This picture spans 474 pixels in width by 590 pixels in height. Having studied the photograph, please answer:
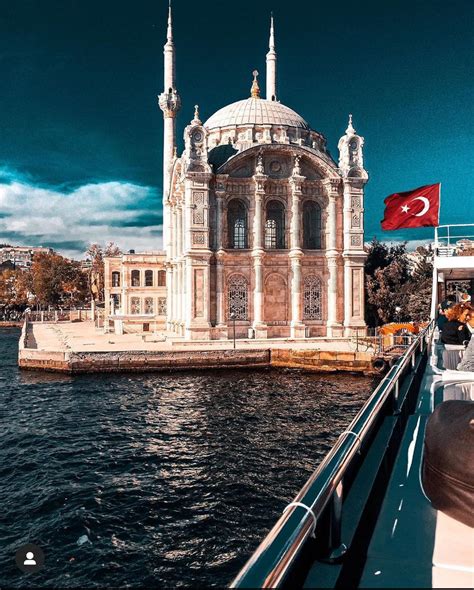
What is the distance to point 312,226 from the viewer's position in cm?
3297

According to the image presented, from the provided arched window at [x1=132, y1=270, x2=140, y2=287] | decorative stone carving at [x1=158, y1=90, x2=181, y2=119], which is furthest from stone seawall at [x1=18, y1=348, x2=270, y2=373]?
decorative stone carving at [x1=158, y1=90, x2=181, y2=119]

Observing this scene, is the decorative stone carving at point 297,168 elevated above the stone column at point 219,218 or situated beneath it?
elevated above

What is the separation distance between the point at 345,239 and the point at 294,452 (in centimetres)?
2163

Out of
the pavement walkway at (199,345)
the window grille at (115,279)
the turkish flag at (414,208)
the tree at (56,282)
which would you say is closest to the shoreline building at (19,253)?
the tree at (56,282)

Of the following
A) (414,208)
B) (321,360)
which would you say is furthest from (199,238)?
(414,208)

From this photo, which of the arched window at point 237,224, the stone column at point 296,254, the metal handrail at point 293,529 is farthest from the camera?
the arched window at point 237,224

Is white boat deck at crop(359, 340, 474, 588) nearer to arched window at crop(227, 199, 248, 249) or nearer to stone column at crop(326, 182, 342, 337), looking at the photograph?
stone column at crop(326, 182, 342, 337)

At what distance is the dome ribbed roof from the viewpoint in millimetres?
36750

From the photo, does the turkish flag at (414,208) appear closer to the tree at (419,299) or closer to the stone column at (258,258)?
the stone column at (258,258)

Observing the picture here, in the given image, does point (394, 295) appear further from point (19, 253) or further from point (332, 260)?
point (19, 253)

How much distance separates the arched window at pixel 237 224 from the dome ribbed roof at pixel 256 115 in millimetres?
8073

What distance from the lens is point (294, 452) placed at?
12.2m

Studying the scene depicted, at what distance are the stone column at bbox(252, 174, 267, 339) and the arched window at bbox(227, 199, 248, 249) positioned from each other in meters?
1.09

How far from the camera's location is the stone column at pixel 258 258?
30594 mm
